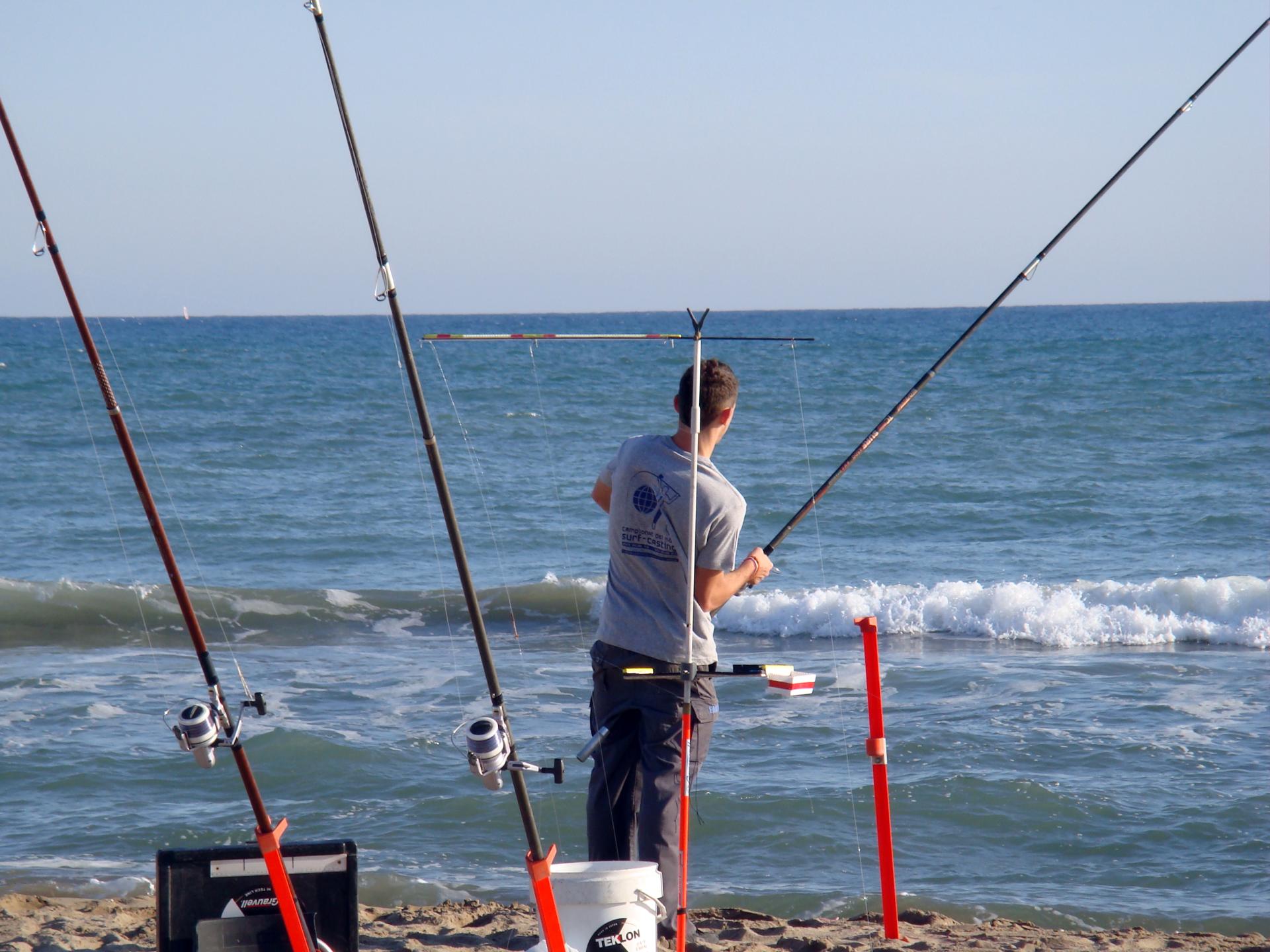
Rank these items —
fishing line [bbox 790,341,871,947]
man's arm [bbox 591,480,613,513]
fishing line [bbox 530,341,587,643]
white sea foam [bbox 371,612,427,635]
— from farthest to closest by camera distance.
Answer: fishing line [bbox 530,341,587,643] < white sea foam [bbox 371,612,427,635] < fishing line [bbox 790,341,871,947] < man's arm [bbox 591,480,613,513]

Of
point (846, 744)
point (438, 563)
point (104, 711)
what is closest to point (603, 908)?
point (846, 744)

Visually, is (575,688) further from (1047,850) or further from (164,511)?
(164,511)

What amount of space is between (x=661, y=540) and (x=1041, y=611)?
21.0 feet

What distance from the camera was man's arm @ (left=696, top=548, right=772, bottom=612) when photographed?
2.94 meters

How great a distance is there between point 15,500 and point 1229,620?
38.8ft

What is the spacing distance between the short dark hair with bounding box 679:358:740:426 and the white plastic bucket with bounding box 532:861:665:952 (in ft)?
3.47

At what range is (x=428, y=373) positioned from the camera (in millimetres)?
25406

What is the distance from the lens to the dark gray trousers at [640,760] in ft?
9.99

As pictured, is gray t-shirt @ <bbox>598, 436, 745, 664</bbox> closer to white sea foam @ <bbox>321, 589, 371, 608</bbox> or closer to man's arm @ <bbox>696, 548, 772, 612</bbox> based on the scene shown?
man's arm @ <bbox>696, 548, 772, 612</bbox>

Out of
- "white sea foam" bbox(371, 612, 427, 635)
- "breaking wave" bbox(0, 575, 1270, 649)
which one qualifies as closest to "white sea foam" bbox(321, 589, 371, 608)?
"breaking wave" bbox(0, 575, 1270, 649)

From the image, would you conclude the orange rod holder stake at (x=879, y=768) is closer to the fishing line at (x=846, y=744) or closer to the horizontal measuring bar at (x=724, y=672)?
the horizontal measuring bar at (x=724, y=672)

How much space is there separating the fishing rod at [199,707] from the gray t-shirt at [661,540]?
3.04 feet

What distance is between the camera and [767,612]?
351 inches

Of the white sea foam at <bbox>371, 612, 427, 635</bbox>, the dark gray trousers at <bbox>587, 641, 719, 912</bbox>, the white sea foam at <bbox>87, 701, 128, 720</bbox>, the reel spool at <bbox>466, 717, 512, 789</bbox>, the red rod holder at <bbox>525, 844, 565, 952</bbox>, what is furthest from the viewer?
the white sea foam at <bbox>371, 612, 427, 635</bbox>
